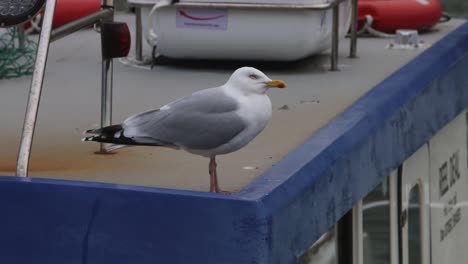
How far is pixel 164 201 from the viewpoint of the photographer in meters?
3.71

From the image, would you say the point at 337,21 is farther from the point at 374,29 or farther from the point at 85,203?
the point at 85,203

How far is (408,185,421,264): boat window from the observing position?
560 cm

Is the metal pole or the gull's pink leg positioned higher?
the metal pole

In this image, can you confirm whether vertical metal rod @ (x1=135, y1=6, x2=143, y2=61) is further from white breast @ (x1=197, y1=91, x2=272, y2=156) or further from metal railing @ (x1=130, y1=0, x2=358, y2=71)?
white breast @ (x1=197, y1=91, x2=272, y2=156)

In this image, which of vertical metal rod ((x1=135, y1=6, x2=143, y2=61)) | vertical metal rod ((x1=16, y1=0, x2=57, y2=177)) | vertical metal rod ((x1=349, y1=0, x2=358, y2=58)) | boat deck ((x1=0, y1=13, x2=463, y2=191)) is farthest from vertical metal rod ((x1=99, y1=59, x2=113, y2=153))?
vertical metal rod ((x1=349, y1=0, x2=358, y2=58))

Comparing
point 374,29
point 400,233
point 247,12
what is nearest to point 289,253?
point 400,233

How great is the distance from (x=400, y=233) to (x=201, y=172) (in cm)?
130

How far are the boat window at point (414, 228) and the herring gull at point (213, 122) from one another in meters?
1.77

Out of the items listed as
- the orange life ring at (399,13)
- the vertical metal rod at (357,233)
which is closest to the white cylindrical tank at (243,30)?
the orange life ring at (399,13)

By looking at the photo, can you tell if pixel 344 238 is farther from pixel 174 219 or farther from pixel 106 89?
pixel 174 219

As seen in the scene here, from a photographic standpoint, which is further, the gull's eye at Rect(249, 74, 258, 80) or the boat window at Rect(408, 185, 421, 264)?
the boat window at Rect(408, 185, 421, 264)

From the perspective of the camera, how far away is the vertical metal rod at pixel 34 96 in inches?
152

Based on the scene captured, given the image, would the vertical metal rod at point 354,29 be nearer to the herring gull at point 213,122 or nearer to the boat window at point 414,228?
the boat window at point 414,228

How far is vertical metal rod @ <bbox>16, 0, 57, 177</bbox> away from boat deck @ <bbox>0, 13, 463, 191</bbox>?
0.74ft
